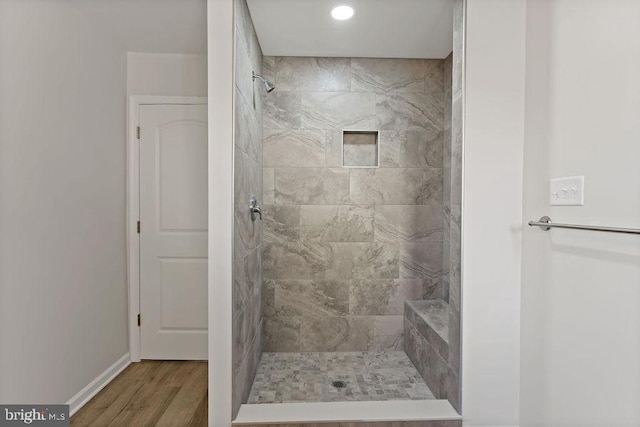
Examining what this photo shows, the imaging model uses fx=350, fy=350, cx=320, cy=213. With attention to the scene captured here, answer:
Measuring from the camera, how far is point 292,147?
2.77 m

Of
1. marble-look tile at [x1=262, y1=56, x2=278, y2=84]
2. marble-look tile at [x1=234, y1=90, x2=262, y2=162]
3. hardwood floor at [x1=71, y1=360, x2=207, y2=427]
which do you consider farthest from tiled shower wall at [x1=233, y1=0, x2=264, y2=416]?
hardwood floor at [x1=71, y1=360, x2=207, y2=427]

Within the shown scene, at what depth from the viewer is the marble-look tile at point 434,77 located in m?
2.81

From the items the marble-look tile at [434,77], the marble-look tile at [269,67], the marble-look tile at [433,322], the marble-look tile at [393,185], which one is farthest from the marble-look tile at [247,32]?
the marble-look tile at [433,322]

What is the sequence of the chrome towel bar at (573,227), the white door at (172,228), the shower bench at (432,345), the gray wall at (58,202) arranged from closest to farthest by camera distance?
the chrome towel bar at (573,227)
the gray wall at (58,202)
the shower bench at (432,345)
the white door at (172,228)

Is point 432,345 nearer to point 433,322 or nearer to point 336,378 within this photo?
point 433,322

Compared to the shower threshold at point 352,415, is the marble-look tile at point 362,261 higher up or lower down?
higher up

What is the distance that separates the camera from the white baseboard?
2.08m

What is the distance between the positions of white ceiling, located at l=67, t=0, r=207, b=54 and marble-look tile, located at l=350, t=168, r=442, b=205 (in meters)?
1.51

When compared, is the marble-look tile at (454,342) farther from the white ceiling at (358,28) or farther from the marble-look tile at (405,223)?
the white ceiling at (358,28)

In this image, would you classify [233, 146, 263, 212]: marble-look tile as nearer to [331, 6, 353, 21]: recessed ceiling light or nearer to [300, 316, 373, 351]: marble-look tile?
[331, 6, 353, 21]: recessed ceiling light

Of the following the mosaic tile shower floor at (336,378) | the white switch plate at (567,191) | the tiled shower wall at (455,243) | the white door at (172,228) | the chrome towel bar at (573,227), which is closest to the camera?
the chrome towel bar at (573,227)

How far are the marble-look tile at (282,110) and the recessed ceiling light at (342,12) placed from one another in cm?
70

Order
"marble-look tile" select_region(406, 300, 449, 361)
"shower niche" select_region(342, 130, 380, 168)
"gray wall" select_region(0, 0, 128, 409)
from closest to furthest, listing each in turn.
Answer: "gray wall" select_region(0, 0, 128, 409)
"marble-look tile" select_region(406, 300, 449, 361)
"shower niche" select_region(342, 130, 380, 168)

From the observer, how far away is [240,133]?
1866 mm
